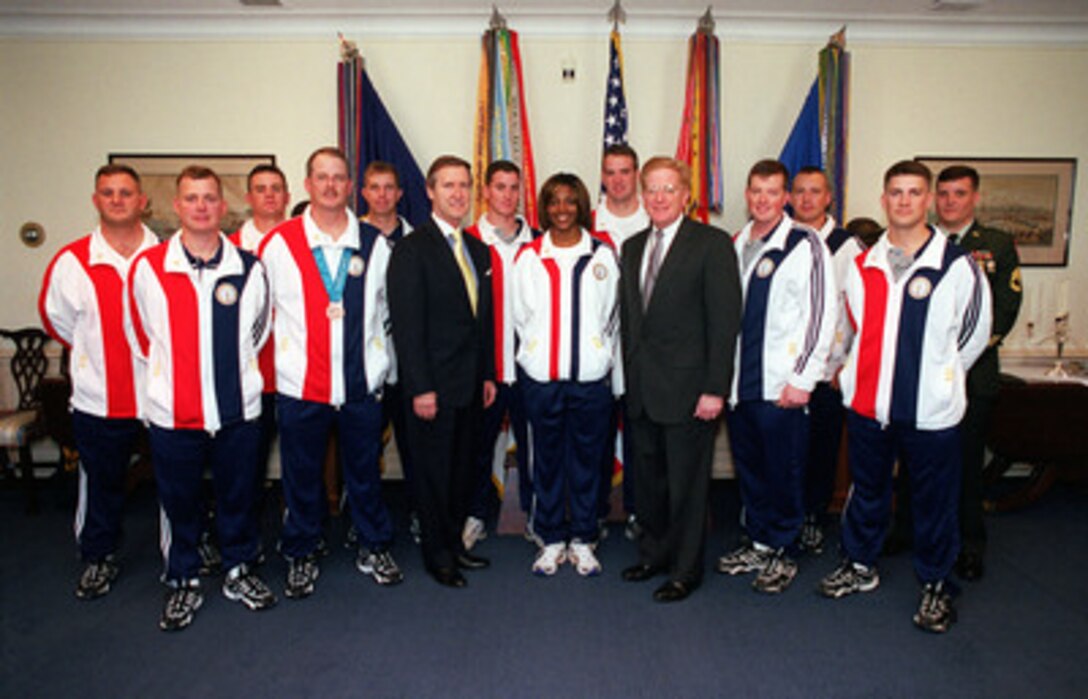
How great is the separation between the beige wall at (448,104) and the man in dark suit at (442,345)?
1.85 m

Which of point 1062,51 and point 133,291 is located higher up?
point 1062,51

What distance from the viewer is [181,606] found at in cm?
273

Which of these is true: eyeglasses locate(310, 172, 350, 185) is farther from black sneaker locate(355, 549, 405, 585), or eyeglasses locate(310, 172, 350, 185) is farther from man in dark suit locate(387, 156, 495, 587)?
black sneaker locate(355, 549, 405, 585)

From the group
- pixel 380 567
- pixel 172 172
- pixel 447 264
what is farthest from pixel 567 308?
pixel 172 172

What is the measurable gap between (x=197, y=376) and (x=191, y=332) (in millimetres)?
173

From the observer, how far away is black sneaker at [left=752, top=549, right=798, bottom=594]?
2.97 m

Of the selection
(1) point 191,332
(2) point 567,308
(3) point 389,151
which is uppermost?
(3) point 389,151

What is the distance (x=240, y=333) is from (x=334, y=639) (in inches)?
50.7

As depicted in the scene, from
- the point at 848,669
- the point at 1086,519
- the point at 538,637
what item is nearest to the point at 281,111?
the point at 538,637

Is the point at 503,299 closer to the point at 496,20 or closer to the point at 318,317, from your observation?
the point at 318,317

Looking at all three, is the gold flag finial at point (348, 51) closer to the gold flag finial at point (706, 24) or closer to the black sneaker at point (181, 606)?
the gold flag finial at point (706, 24)

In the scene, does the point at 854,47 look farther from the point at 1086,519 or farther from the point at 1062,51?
the point at 1086,519

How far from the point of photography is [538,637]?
2.62 metres

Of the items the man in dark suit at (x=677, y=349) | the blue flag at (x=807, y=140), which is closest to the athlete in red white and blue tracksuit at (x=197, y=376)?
the man in dark suit at (x=677, y=349)
